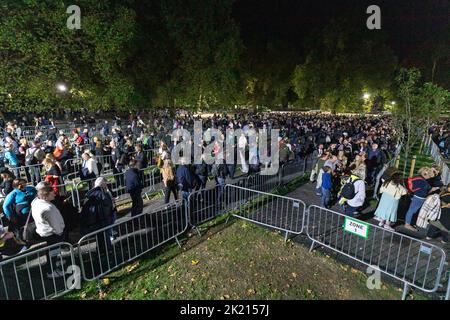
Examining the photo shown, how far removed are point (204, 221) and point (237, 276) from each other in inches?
96.3

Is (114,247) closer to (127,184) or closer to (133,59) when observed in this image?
(127,184)

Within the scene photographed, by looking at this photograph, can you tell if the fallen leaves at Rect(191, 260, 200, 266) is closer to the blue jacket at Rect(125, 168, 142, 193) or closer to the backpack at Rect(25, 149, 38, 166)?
the blue jacket at Rect(125, 168, 142, 193)

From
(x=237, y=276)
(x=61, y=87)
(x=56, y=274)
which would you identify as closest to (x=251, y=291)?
(x=237, y=276)

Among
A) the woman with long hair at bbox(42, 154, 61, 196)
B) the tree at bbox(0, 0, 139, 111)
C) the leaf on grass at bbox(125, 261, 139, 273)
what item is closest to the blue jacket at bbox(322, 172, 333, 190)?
the leaf on grass at bbox(125, 261, 139, 273)

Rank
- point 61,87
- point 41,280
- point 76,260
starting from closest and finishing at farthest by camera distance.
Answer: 1. point 41,280
2. point 76,260
3. point 61,87

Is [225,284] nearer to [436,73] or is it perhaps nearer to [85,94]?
[85,94]

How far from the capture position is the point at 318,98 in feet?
133

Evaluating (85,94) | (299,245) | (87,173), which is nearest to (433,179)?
(299,245)

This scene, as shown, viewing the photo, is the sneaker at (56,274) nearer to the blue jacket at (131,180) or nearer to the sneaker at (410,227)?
the blue jacket at (131,180)

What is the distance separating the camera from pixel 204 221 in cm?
770

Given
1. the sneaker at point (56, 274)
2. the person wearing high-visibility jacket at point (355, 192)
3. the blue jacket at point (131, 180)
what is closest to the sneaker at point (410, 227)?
the person wearing high-visibility jacket at point (355, 192)

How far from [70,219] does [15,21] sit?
32.9ft

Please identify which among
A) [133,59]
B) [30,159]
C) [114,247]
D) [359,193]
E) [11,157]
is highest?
[133,59]

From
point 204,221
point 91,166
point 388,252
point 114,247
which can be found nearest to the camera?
point 114,247
